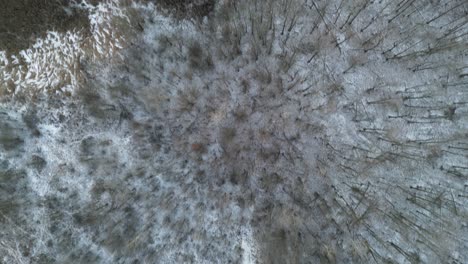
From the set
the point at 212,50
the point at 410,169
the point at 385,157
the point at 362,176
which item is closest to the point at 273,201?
the point at 362,176

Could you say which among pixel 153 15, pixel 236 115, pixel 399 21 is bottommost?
pixel 236 115

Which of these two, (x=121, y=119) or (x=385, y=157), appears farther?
(x=121, y=119)

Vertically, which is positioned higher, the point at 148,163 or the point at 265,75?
the point at 265,75

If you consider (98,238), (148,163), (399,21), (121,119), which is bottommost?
(98,238)

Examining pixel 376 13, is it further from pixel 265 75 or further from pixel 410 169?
pixel 410 169

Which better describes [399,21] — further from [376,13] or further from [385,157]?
[385,157]

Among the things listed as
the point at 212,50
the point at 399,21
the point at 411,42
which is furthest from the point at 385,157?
the point at 212,50
